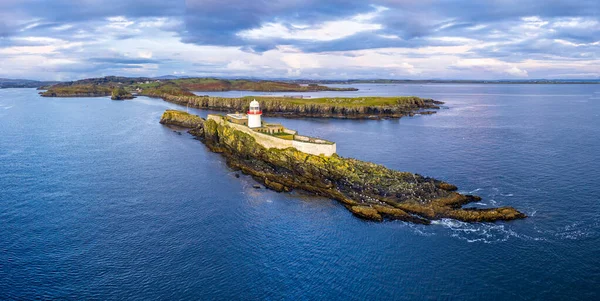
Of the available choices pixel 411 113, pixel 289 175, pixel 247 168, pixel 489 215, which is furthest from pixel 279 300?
pixel 411 113

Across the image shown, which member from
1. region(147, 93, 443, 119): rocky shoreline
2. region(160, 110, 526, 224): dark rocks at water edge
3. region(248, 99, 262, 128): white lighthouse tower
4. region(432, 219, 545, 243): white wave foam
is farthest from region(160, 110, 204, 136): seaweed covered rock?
region(432, 219, 545, 243): white wave foam

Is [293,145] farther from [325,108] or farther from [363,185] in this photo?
[325,108]

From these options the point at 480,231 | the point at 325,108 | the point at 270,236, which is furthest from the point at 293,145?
the point at 325,108

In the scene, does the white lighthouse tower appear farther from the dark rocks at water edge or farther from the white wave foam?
the white wave foam

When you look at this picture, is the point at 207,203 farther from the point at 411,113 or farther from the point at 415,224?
the point at 411,113

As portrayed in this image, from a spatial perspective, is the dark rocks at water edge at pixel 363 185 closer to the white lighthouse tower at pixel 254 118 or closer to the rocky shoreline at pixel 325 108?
the white lighthouse tower at pixel 254 118

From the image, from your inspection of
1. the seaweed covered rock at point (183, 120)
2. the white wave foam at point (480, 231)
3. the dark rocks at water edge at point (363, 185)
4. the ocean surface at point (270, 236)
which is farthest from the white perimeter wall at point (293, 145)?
the seaweed covered rock at point (183, 120)

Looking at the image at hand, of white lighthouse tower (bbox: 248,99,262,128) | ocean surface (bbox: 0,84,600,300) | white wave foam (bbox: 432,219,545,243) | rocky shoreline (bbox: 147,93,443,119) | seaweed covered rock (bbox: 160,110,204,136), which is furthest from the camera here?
rocky shoreline (bbox: 147,93,443,119)

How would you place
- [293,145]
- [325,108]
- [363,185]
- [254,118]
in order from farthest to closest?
[325,108] → [254,118] → [293,145] → [363,185]
